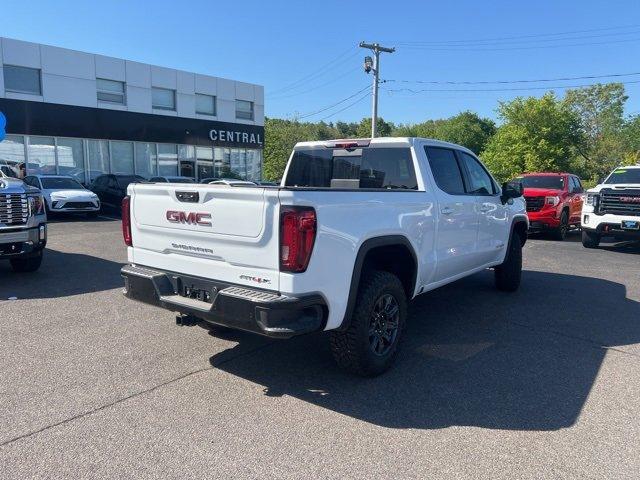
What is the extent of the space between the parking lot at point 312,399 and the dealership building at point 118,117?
17.8 meters

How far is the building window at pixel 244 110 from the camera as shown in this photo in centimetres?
2961

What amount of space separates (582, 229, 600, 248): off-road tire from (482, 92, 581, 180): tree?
25336 millimetres

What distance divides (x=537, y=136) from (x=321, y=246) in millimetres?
36848

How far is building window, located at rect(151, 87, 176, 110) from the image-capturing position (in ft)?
83.0

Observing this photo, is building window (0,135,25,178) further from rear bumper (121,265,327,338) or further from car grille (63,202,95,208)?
rear bumper (121,265,327,338)

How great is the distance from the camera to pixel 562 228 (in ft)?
44.4

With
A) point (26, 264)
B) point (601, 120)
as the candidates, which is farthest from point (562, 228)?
point (601, 120)

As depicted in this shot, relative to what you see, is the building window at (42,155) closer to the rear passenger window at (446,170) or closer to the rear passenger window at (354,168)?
the rear passenger window at (354,168)

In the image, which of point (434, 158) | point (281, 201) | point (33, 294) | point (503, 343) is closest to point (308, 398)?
point (281, 201)

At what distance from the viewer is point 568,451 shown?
306 centimetres

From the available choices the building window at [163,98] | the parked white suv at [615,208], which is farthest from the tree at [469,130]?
the parked white suv at [615,208]

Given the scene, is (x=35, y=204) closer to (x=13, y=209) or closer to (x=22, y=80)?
(x=13, y=209)

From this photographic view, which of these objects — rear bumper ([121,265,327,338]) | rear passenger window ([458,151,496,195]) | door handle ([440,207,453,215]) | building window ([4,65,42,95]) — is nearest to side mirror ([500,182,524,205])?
rear passenger window ([458,151,496,195])

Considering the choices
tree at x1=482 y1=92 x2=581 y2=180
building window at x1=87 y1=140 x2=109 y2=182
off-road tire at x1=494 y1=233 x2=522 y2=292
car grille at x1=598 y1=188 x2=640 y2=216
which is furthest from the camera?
tree at x1=482 y1=92 x2=581 y2=180
